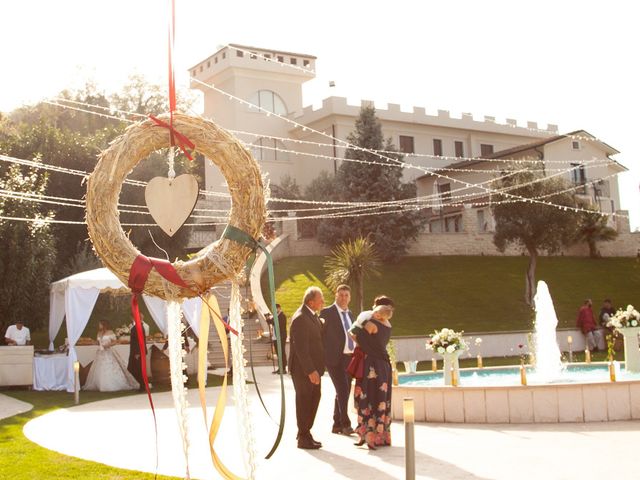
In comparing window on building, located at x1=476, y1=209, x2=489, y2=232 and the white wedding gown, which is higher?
window on building, located at x1=476, y1=209, x2=489, y2=232

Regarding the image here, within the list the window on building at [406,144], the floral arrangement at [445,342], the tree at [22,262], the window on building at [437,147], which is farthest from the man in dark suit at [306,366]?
the window on building at [437,147]

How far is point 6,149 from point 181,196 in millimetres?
26099

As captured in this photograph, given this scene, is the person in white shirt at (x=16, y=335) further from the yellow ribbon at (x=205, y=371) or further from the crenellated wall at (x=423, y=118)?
the crenellated wall at (x=423, y=118)

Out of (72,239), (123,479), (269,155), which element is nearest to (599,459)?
(123,479)

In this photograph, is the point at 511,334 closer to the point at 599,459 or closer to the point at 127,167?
the point at 599,459

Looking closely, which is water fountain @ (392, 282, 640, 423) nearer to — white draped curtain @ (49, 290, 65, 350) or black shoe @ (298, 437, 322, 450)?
black shoe @ (298, 437, 322, 450)

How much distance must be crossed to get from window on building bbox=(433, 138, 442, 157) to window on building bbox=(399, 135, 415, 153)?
1.72m

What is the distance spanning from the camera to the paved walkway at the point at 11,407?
41.0 ft

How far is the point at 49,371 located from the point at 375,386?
11063 mm

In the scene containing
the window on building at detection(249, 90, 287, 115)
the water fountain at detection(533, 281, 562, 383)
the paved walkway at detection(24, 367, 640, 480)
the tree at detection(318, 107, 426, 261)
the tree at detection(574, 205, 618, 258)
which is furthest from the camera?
the window on building at detection(249, 90, 287, 115)

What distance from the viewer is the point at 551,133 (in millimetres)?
51000

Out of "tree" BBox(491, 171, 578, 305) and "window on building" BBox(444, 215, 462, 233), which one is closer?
"tree" BBox(491, 171, 578, 305)

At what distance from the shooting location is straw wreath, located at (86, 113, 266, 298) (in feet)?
14.1

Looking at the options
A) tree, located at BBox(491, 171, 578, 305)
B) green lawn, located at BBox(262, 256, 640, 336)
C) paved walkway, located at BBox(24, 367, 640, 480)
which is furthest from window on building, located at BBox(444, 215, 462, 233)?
paved walkway, located at BBox(24, 367, 640, 480)
